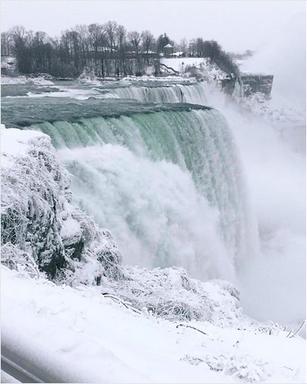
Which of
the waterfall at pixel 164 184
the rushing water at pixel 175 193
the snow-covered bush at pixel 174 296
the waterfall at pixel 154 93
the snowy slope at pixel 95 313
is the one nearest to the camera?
the snowy slope at pixel 95 313

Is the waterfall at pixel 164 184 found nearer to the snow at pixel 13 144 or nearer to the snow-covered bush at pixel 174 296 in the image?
the snow-covered bush at pixel 174 296

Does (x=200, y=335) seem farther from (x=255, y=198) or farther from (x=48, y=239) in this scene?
(x=255, y=198)

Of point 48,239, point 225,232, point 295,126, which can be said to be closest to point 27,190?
point 48,239

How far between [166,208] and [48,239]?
5624 millimetres

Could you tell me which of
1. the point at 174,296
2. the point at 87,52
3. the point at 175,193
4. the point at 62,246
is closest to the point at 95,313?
the point at 62,246

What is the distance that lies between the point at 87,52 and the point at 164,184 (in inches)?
1629

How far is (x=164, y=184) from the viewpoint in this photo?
12.8m

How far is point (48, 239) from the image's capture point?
7000 millimetres

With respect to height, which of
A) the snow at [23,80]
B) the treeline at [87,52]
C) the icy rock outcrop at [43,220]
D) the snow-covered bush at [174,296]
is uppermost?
the treeline at [87,52]

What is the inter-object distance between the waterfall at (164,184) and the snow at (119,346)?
5570mm

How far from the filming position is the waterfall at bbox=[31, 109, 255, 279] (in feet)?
34.8

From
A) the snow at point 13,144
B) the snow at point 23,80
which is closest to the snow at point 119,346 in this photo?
the snow at point 13,144

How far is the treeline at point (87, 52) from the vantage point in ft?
149

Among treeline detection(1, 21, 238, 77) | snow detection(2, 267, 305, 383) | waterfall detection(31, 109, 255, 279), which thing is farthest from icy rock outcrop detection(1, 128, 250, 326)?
treeline detection(1, 21, 238, 77)
